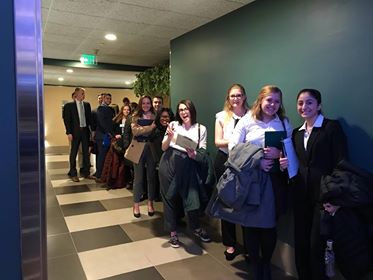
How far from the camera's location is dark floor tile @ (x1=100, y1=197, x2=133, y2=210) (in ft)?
13.6

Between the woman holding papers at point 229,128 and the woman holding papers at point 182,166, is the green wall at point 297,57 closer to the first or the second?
the woman holding papers at point 229,128

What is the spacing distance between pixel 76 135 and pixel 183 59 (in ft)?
8.20

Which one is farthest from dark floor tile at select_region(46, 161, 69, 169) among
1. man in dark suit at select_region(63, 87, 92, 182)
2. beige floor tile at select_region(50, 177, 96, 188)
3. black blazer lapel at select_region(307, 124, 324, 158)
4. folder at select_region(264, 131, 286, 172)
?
black blazer lapel at select_region(307, 124, 324, 158)

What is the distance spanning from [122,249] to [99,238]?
0.37 metres

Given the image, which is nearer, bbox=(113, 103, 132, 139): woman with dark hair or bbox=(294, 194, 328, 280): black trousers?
bbox=(294, 194, 328, 280): black trousers

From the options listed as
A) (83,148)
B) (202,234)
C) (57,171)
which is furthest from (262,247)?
(57,171)

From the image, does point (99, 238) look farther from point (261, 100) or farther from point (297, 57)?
point (297, 57)

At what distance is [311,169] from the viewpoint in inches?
81.2

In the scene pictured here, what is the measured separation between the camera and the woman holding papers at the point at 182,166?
2.79 metres

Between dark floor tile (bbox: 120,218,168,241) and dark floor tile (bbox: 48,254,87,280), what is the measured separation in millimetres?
654

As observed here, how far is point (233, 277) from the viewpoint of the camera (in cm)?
241

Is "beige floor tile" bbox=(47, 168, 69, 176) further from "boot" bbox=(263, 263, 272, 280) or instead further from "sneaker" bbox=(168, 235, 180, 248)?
"boot" bbox=(263, 263, 272, 280)

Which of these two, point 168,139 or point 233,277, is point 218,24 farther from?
point 233,277

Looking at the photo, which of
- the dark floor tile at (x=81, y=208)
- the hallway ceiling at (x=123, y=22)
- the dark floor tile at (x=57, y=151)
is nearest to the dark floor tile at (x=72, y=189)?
the dark floor tile at (x=81, y=208)
